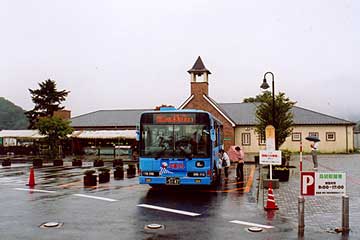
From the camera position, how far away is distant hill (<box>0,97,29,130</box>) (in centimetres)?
8612

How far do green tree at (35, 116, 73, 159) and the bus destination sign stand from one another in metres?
24.8

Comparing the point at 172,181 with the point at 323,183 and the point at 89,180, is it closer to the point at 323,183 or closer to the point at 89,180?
the point at 89,180

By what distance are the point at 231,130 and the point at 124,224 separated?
120 feet

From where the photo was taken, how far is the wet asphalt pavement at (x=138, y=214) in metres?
8.72

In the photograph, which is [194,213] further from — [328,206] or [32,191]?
[32,191]

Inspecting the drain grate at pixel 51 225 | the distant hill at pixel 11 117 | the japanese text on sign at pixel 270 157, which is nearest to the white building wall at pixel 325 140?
the japanese text on sign at pixel 270 157

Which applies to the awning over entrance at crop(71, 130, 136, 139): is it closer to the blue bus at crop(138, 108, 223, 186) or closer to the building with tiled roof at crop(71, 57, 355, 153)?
the building with tiled roof at crop(71, 57, 355, 153)

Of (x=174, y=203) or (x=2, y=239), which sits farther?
(x=174, y=203)

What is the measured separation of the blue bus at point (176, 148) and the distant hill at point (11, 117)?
248ft

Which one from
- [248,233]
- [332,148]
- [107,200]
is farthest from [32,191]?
[332,148]

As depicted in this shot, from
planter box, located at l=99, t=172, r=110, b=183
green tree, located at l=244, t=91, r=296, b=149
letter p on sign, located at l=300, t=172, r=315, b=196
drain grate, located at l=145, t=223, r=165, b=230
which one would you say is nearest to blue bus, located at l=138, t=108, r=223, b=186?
planter box, located at l=99, t=172, r=110, b=183

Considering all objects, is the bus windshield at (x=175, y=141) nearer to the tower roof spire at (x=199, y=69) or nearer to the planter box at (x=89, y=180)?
the planter box at (x=89, y=180)

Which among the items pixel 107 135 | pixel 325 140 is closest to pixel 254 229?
pixel 107 135

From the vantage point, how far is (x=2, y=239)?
8.32 m
